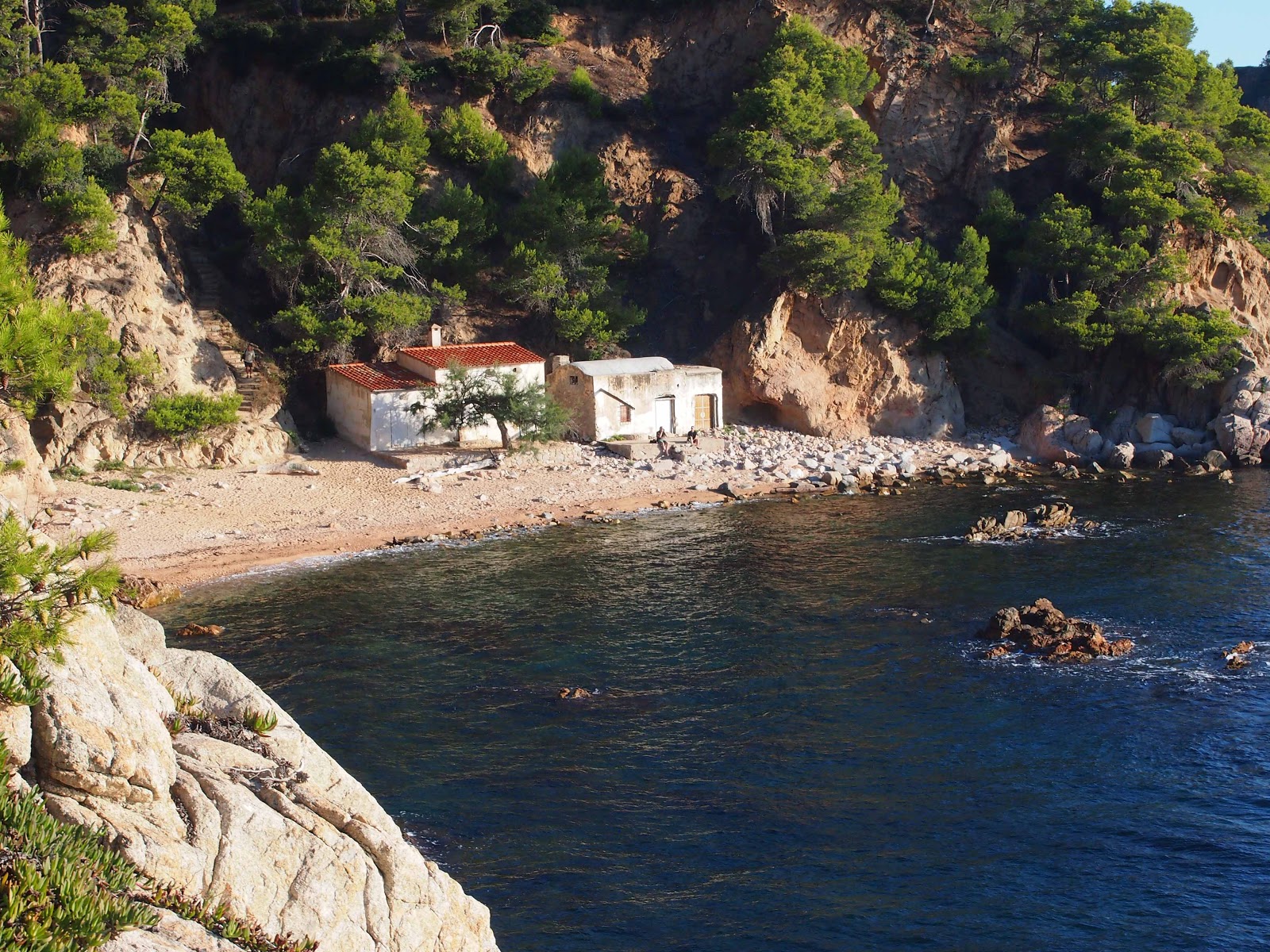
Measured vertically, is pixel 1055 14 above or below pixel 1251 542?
above

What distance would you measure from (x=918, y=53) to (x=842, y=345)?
1714 centimetres

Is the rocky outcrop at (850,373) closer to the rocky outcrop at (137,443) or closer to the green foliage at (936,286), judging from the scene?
→ the green foliage at (936,286)

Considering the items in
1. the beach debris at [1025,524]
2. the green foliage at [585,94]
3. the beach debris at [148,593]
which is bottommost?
the beach debris at [148,593]

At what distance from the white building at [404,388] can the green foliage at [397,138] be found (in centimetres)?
654

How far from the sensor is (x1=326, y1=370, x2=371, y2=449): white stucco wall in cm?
4116

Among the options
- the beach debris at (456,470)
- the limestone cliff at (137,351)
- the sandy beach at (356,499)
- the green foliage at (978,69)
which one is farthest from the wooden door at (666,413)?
the green foliage at (978,69)

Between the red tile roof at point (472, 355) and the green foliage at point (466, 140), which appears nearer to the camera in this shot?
the red tile roof at point (472, 355)

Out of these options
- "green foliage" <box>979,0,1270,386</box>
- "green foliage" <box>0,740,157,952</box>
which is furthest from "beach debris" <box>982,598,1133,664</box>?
"green foliage" <box>979,0,1270,386</box>

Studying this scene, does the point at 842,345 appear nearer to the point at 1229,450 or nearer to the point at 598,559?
the point at 1229,450

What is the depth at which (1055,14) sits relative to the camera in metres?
58.2

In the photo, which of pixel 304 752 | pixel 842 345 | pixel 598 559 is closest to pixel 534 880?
pixel 304 752

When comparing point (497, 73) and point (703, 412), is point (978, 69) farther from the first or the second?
point (703, 412)

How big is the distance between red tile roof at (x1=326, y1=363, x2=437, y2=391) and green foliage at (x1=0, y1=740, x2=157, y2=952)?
108ft

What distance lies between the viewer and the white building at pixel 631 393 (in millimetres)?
43875
